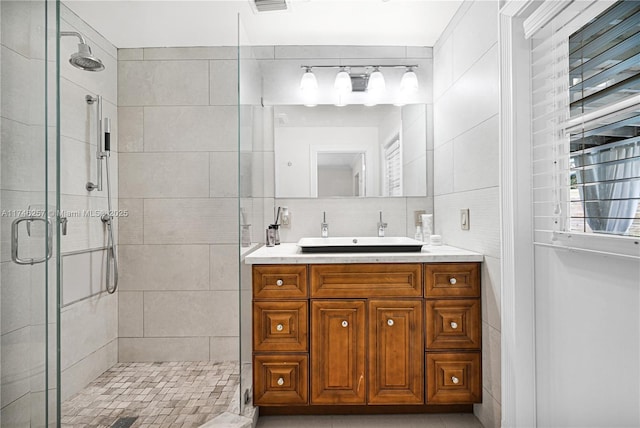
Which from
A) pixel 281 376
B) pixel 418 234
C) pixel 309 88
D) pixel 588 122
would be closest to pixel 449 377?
pixel 281 376

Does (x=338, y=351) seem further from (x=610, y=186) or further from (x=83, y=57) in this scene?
(x=83, y=57)

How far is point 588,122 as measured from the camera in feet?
4.27

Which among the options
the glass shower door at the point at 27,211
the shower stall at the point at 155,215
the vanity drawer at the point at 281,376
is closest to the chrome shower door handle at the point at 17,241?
the glass shower door at the point at 27,211

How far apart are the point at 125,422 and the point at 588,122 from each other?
8.00 feet

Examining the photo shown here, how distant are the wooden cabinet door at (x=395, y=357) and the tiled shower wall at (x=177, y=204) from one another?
3.95ft

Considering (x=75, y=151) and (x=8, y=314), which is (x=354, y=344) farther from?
(x=75, y=151)

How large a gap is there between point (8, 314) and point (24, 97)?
2.17 feet

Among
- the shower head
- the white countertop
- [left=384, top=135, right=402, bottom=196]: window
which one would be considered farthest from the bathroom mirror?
the shower head

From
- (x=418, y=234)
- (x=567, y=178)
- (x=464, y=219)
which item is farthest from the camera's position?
(x=418, y=234)

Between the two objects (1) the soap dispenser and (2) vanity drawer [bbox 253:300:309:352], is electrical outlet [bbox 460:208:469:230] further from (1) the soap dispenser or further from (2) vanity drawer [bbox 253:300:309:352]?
(2) vanity drawer [bbox 253:300:309:352]

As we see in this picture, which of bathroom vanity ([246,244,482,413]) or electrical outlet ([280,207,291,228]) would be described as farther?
electrical outlet ([280,207,291,228])

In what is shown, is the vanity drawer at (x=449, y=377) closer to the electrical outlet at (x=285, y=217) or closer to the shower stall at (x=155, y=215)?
the shower stall at (x=155, y=215)

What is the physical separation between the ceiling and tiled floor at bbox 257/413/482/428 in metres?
2.08

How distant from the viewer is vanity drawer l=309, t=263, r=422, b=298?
1988 mm
